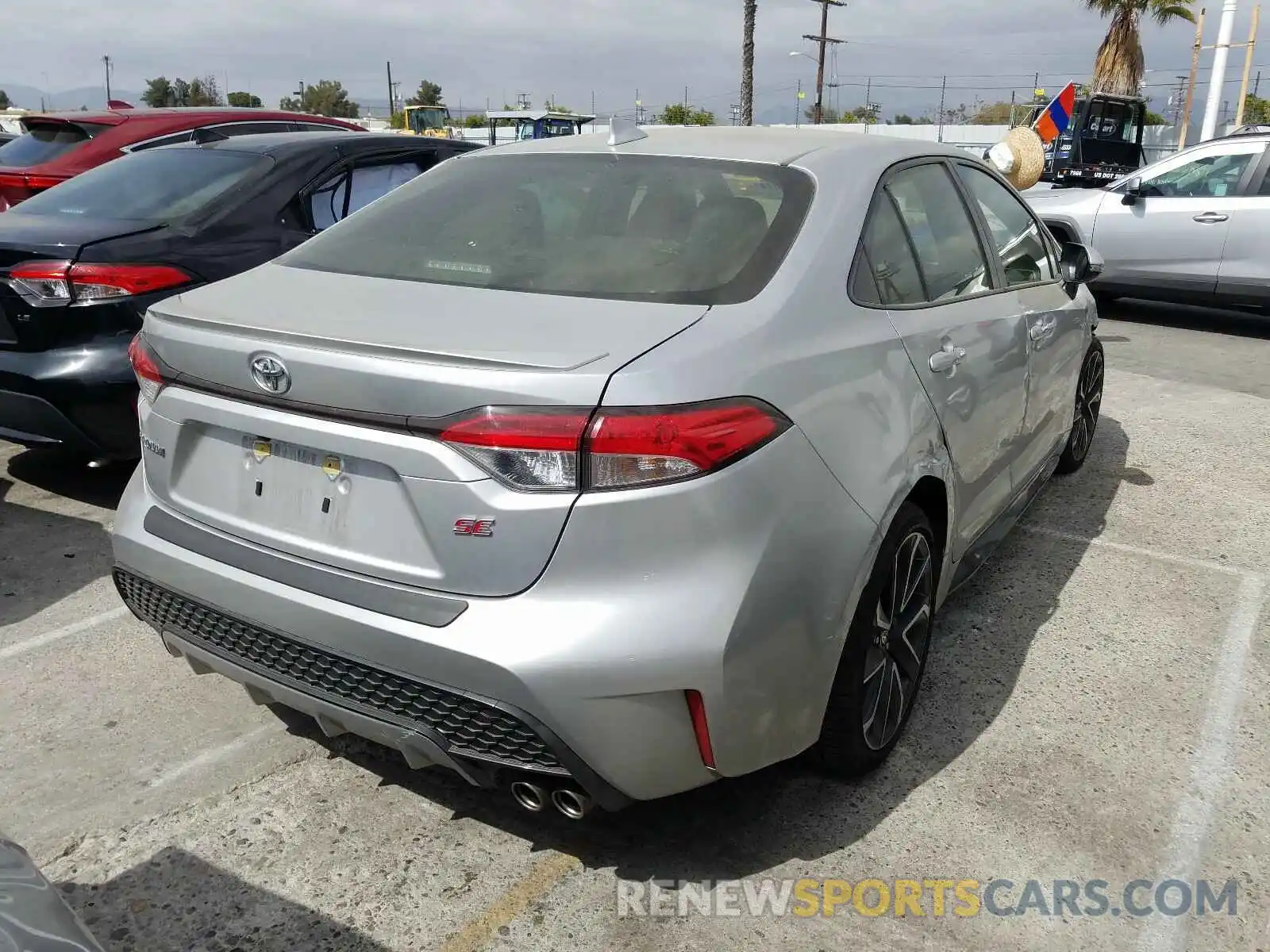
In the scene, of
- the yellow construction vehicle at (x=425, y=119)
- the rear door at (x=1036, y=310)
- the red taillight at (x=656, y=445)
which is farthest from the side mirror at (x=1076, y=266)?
the yellow construction vehicle at (x=425, y=119)

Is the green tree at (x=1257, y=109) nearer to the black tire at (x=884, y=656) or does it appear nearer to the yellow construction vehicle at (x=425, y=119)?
the yellow construction vehicle at (x=425, y=119)

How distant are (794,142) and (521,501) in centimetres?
162

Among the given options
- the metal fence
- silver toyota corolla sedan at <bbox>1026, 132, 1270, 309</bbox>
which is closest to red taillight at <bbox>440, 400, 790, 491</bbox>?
silver toyota corolla sedan at <bbox>1026, 132, 1270, 309</bbox>

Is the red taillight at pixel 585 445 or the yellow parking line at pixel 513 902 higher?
the red taillight at pixel 585 445

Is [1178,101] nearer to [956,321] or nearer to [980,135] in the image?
[980,135]

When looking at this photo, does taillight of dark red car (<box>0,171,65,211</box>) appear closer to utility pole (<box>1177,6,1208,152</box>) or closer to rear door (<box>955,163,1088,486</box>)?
rear door (<box>955,163,1088,486</box>)

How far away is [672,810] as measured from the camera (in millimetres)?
2732

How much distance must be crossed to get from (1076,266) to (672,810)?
3057 mm

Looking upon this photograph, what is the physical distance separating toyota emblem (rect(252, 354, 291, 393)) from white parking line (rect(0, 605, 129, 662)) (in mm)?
1903

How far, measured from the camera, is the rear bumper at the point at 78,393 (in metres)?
4.18

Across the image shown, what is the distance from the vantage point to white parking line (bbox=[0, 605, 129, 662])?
11.5 feet

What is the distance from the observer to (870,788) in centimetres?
284

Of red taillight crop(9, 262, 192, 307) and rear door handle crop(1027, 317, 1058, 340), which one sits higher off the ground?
red taillight crop(9, 262, 192, 307)

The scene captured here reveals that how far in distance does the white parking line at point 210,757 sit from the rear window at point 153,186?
8.71 ft
